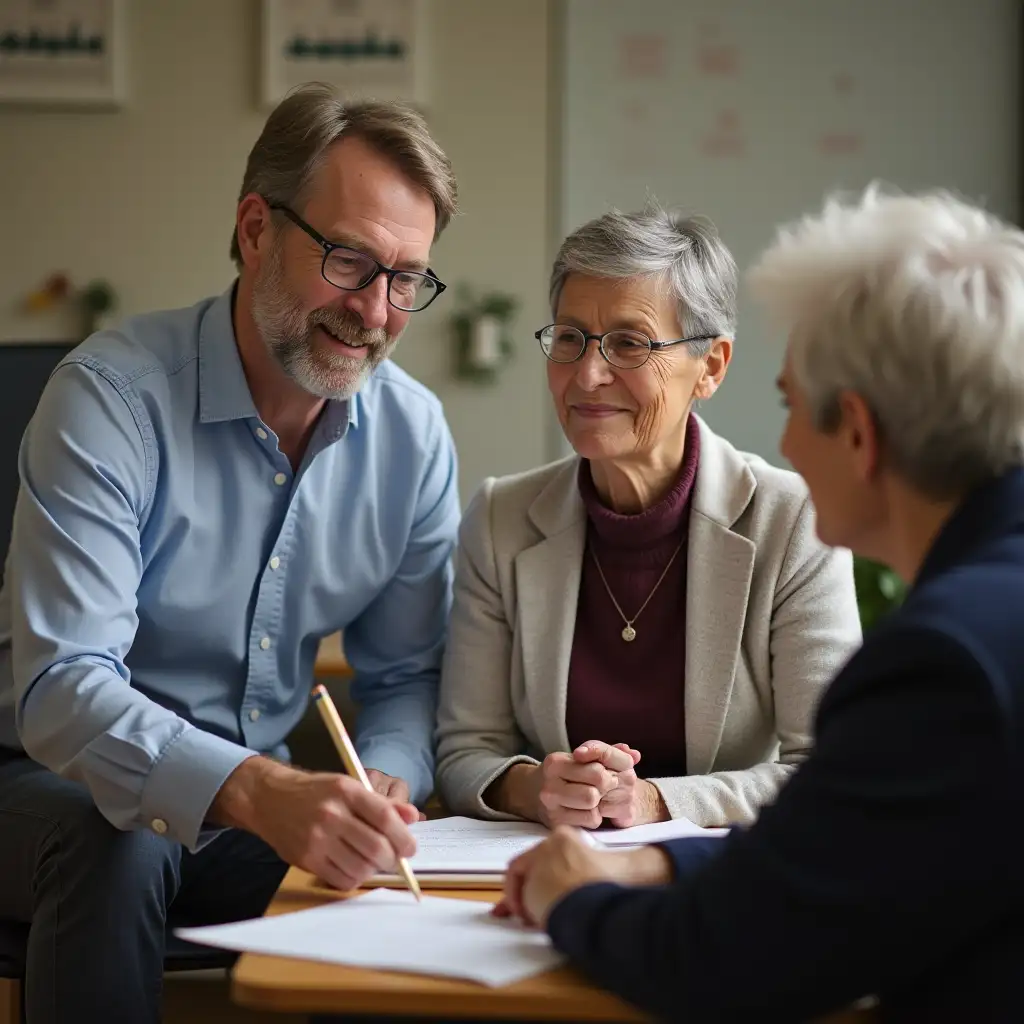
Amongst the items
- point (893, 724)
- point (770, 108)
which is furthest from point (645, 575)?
point (770, 108)

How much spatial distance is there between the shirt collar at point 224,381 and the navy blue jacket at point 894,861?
1.14 meters

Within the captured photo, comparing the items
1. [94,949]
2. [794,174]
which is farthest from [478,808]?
[794,174]

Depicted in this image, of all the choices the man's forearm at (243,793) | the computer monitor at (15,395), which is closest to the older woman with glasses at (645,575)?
the man's forearm at (243,793)

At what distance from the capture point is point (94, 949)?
154 centimetres

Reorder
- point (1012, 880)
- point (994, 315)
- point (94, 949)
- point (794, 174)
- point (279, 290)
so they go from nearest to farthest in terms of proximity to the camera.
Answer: point (1012, 880) → point (994, 315) → point (94, 949) → point (279, 290) → point (794, 174)

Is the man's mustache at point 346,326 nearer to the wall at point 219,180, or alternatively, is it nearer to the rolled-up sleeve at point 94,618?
the rolled-up sleeve at point 94,618

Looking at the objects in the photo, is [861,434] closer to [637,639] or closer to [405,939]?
[405,939]

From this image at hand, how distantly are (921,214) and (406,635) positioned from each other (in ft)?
3.77

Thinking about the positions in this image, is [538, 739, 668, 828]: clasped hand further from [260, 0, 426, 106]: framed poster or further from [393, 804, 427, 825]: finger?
[260, 0, 426, 106]: framed poster

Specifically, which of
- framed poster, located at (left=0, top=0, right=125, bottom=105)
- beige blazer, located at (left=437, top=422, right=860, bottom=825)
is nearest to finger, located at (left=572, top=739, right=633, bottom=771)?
beige blazer, located at (left=437, top=422, right=860, bottom=825)

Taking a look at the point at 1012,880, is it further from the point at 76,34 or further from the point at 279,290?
the point at 76,34

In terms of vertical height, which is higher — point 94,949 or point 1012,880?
point 1012,880

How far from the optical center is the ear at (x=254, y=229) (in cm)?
197

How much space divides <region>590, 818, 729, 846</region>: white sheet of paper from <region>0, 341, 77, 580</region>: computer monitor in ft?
3.81
